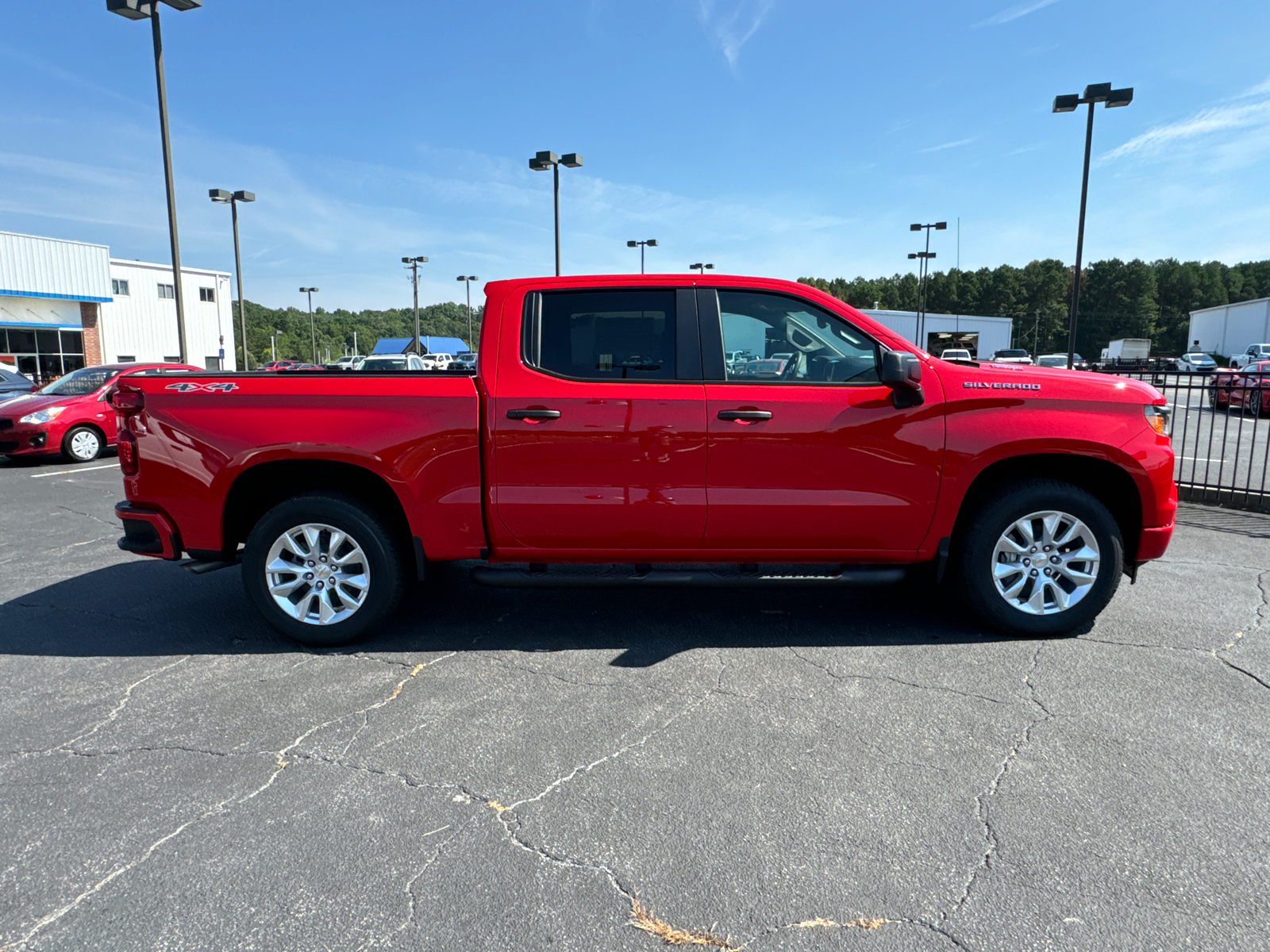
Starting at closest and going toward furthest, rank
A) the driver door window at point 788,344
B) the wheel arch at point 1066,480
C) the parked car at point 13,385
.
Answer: the driver door window at point 788,344 → the wheel arch at point 1066,480 → the parked car at point 13,385

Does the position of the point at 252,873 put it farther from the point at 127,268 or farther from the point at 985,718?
the point at 127,268

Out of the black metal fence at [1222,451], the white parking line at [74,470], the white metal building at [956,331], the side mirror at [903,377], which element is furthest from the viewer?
the white metal building at [956,331]

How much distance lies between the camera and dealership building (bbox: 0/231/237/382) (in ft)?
109

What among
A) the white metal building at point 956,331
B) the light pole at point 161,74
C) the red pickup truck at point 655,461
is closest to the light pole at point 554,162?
the light pole at point 161,74

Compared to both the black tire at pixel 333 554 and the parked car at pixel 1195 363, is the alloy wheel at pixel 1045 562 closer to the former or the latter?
the black tire at pixel 333 554

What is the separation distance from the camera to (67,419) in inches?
480

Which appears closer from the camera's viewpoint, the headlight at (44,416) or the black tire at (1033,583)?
the black tire at (1033,583)

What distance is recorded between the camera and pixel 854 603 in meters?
5.10

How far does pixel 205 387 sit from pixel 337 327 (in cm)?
14482

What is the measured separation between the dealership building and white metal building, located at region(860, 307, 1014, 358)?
4238cm

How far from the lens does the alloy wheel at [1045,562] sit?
14.2 feet

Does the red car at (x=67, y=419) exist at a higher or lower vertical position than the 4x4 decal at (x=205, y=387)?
lower

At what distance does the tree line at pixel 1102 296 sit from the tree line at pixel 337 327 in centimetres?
7256

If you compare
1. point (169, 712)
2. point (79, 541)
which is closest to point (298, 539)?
point (169, 712)
